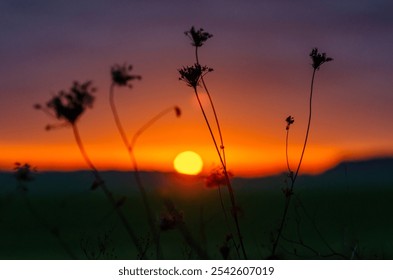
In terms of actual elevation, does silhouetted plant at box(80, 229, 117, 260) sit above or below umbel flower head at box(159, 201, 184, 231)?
above

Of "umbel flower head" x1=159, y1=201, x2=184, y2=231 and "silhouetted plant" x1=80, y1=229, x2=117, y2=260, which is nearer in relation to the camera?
"umbel flower head" x1=159, y1=201, x2=184, y2=231

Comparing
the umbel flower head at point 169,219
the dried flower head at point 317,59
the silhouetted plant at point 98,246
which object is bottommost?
the umbel flower head at point 169,219

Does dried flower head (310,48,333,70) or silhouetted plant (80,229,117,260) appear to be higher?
dried flower head (310,48,333,70)

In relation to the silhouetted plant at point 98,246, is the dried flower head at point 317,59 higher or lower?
higher

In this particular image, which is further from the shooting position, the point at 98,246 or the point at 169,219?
the point at 98,246

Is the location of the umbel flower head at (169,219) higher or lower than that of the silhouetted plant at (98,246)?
lower

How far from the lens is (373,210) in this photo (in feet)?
17.0

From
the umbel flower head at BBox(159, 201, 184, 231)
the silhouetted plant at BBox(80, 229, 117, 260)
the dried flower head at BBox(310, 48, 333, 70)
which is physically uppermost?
the dried flower head at BBox(310, 48, 333, 70)

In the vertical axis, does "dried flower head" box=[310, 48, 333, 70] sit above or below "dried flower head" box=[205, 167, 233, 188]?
above

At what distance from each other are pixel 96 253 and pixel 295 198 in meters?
1.29

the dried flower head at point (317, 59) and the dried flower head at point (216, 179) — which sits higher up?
the dried flower head at point (317, 59)

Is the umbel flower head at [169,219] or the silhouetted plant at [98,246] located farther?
the silhouetted plant at [98,246]
